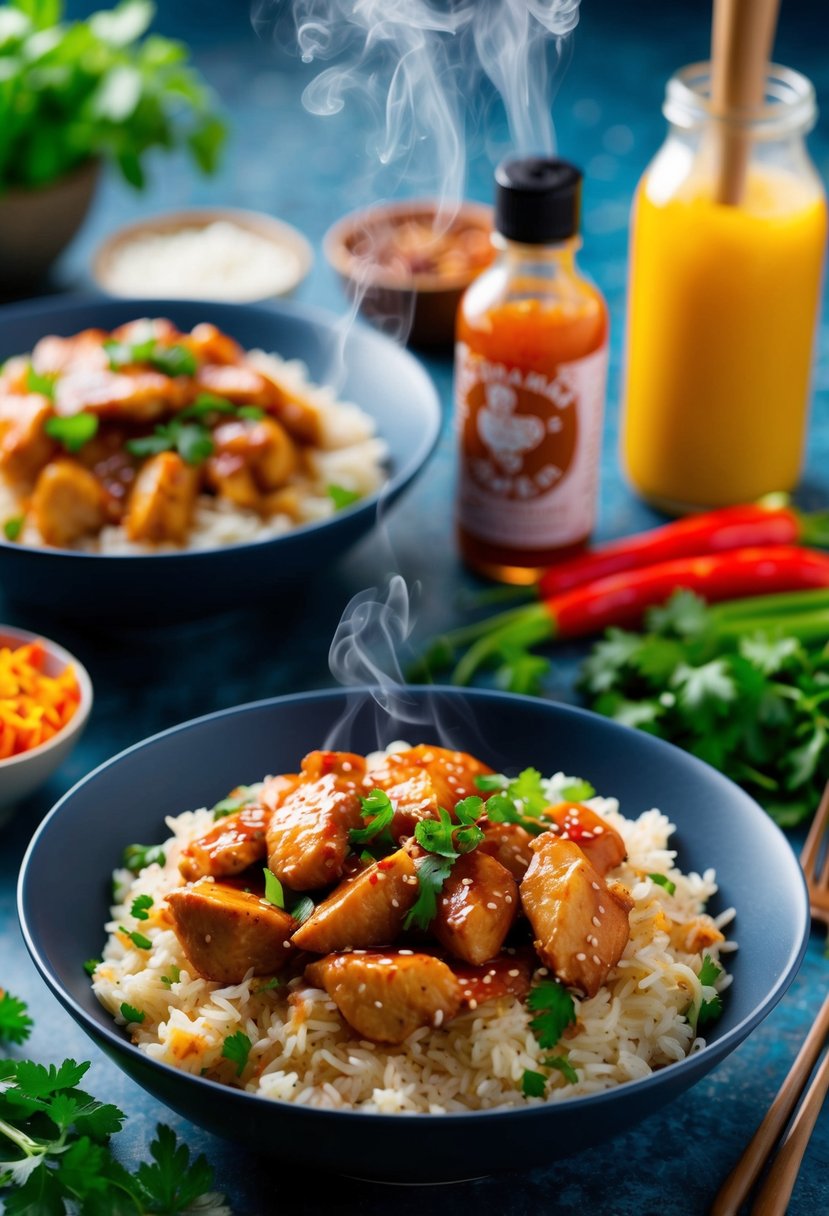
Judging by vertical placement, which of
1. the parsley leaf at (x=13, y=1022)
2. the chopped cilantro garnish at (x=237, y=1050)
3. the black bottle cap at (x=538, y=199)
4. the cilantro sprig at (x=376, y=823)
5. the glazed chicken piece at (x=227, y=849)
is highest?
the black bottle cap at (x=538, y=199)

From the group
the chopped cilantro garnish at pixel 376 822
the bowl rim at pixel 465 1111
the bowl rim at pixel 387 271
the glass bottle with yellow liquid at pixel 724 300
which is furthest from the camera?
the bowl rim at pixel 387 271

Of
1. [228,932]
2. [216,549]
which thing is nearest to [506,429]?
[216,549]

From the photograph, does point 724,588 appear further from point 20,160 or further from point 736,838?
point 20,160

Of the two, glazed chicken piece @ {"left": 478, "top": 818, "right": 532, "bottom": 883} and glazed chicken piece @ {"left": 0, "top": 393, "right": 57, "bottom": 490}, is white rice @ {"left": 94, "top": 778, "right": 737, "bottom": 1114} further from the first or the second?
glazed chicken piece @ {"left": 0, "top": 393, "right": 57, "bottom": 490}

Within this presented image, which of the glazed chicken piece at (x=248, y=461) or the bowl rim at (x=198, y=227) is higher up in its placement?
the glazed chicken piece at (x=248, y=461)

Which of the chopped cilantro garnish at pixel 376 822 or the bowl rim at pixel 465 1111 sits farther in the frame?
the chopped cilantro garnish at pixel 376 822

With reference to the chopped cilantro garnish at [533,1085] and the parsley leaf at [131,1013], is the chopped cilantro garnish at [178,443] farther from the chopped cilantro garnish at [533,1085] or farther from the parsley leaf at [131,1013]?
the chopped cilantro garnish at [533,1085]

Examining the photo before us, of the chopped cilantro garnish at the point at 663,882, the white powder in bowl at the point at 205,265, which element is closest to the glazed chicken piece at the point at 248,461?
the white powder in bowl at the point at 205,265
